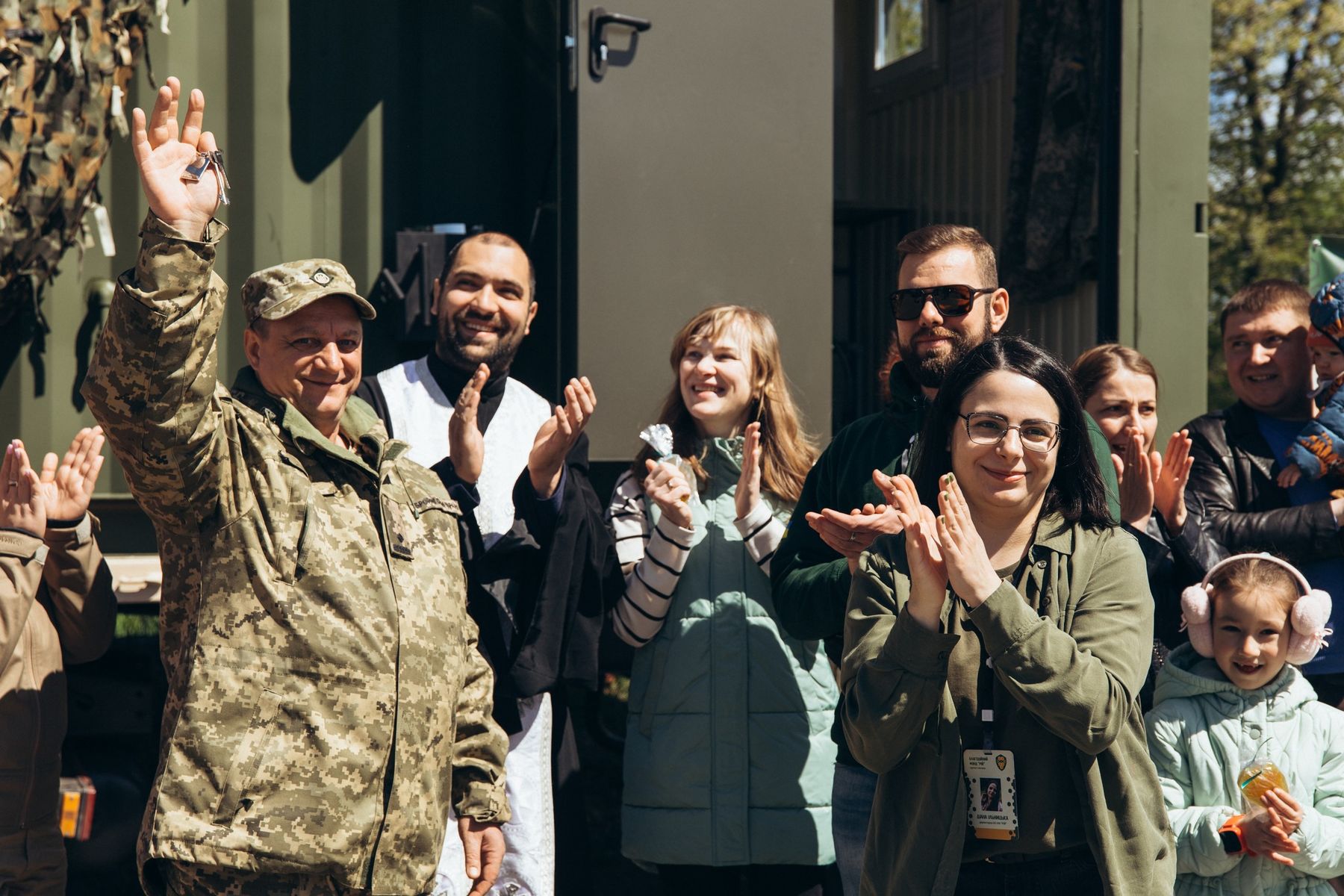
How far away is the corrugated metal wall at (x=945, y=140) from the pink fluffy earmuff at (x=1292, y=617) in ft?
6.31

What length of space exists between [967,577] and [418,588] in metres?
1.04

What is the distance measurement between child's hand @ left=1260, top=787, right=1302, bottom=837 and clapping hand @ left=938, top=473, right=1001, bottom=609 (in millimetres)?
1005

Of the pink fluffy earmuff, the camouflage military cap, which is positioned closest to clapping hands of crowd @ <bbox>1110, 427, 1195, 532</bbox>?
the pink fluffy earmuff

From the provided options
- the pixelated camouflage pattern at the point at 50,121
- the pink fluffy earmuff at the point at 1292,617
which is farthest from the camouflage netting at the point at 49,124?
the pink fluffy earmuff at the point at 1292,617

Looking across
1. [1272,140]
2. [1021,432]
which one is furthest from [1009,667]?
[1272,140]

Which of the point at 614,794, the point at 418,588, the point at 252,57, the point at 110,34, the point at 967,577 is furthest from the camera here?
the point at 614,794

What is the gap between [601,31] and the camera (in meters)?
3.94

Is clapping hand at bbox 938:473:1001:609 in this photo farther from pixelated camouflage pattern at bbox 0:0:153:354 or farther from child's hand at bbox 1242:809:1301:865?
pixelated camouflage pattern at bbox 0:0:153:354

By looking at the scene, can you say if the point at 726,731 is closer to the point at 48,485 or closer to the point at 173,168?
the point at 48,485

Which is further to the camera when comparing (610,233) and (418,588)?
(610,233)

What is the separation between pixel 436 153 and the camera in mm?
4508

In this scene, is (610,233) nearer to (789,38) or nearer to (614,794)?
(789,38)

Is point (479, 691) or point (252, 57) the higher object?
point (252, 57)

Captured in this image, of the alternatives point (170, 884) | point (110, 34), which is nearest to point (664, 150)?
point (110, 34)
